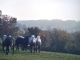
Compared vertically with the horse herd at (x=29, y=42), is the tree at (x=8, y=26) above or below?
above

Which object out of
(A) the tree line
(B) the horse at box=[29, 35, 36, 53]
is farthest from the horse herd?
(A) the tree line

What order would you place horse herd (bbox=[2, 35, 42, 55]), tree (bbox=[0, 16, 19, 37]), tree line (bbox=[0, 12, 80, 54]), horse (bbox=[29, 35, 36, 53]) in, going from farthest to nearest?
tree (bbox=[0, 16, 19, 37]), tree line (bbox=[0, 12, 80, 54]), horse (bbox=[29, 35, 36, 53]), horse herd (bbox=[2, 35, 42, 55])

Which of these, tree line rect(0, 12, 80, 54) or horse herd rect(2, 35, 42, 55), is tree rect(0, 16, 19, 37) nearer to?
tree line rect(0, 12, 80, 54)

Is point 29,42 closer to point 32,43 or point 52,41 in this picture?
point 32,43

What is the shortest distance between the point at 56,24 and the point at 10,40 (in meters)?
55.0

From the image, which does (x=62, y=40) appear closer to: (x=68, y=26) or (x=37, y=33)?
(x=37, y=33)

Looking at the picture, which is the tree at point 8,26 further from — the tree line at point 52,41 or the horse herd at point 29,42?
the horse herd at point 29,42

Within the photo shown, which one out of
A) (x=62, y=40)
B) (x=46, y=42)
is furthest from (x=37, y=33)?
(x=62, y=40)

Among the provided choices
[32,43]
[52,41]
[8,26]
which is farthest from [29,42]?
[52,41]

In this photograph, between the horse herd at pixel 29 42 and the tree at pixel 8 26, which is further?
the tree at pixel 8 26

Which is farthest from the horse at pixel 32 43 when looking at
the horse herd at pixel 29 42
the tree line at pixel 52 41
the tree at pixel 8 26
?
the tree at pixel 8 26

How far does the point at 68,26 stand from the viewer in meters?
63.8

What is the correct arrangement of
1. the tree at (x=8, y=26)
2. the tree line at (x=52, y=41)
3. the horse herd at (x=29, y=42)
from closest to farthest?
the horse herd at (x=29, y=42)
the tree line at (x=52, y=41)
the tree at (x=8, y=26)

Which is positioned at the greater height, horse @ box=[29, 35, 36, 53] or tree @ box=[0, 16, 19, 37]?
tree @ box=[0, 16, 19, 37]
